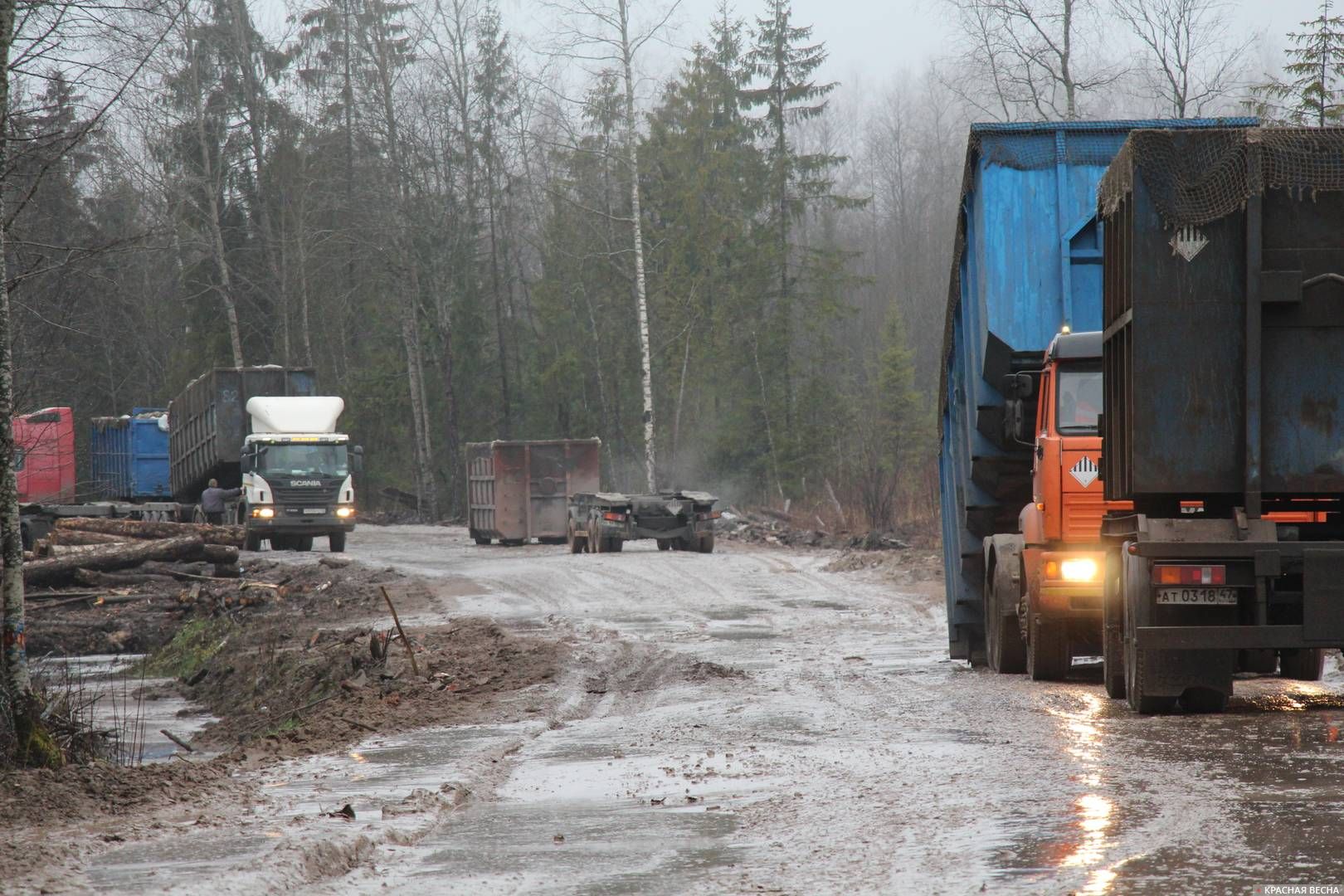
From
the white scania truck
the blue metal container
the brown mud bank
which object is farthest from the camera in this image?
the white scania truck

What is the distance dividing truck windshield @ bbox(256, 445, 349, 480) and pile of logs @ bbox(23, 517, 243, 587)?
253 cm

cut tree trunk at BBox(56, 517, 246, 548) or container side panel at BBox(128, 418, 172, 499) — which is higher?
container side panel at BBox(128, 418, 172, 499)

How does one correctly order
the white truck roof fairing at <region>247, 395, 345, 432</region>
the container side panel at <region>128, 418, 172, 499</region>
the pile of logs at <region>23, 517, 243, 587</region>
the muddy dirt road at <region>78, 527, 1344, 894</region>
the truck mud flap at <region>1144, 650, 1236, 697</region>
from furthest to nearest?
the container side panel at <region>128, 418, 172, 499</region>
the white truck roof fairing at <region>247, 395, 345, 432</region>
the pile of logs at <region>23, 517, 243, 587</region>
the truck mud flap at <region>1144, 650, 1236, 697</region>
the muddy dirt road at <region>78, 527, 1344, 894</region>

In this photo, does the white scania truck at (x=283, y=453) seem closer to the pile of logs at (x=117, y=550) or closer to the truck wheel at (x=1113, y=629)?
the pile of logs at (x=117, y=550)

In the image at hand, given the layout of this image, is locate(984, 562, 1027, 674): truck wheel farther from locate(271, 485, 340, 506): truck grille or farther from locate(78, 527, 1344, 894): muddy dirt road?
locate(271, 485, 340, 506): truck grille

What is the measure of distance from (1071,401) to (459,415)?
49047 mm

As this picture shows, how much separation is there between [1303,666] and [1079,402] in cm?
276

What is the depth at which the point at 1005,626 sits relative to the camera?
12281mm

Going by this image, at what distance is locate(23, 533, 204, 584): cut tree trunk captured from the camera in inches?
936

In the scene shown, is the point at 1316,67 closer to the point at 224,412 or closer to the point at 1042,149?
the point at 1042,149

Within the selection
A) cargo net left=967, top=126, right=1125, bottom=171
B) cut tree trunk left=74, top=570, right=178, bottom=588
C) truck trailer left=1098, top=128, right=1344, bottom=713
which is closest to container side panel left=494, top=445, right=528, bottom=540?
cut tree trunk left=74, top=570, right=178, bottom=588

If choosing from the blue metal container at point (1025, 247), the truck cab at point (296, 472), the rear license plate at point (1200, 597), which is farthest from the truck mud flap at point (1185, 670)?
the truck cab at point (296, 472)

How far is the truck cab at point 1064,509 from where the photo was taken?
36.1 ft

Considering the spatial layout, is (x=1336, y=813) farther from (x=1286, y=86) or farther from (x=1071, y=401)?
(x=1286, y=86)
